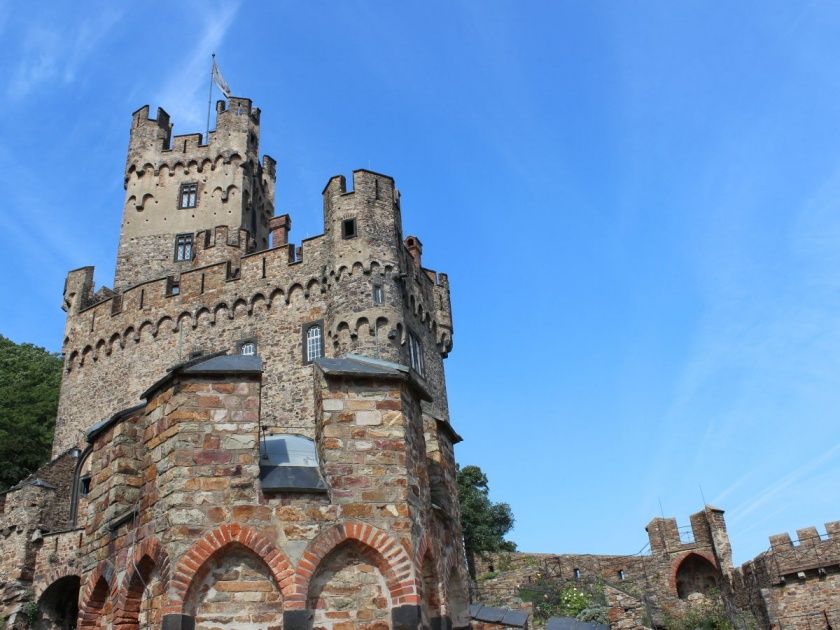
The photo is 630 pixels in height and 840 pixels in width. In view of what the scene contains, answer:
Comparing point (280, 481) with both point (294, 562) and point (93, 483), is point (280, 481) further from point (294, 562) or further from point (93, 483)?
point (93, 483)

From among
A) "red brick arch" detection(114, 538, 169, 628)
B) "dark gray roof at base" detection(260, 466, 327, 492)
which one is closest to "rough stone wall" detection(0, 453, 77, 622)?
"red brick arch" detection(114, 538, 169, 628)

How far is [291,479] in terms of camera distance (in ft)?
27.3

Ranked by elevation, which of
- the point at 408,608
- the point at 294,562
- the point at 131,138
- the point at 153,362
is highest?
the point at 131,138

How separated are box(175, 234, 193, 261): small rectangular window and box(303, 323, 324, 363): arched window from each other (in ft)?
32.7

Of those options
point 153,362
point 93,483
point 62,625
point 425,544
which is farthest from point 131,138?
point 425,544

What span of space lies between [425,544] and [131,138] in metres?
33.1

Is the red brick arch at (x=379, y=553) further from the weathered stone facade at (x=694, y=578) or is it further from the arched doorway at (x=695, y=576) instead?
the arched doorway at (x=695, y=576)

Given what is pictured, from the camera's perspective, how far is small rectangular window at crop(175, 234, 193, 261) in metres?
33.9

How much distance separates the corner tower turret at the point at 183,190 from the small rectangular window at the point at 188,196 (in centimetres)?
4

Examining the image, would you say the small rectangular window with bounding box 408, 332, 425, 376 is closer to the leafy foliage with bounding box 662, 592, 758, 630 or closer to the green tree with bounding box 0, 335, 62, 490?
the leafy foliage with bounding box 662, 592, 758, 630

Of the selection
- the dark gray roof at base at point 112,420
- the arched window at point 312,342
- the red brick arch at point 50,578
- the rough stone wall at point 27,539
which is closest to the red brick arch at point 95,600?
the dark gray roof at base at point 112,420

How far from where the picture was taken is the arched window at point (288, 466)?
8.18m

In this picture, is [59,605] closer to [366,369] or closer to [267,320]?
[267,320]

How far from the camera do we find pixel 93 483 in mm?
9672
